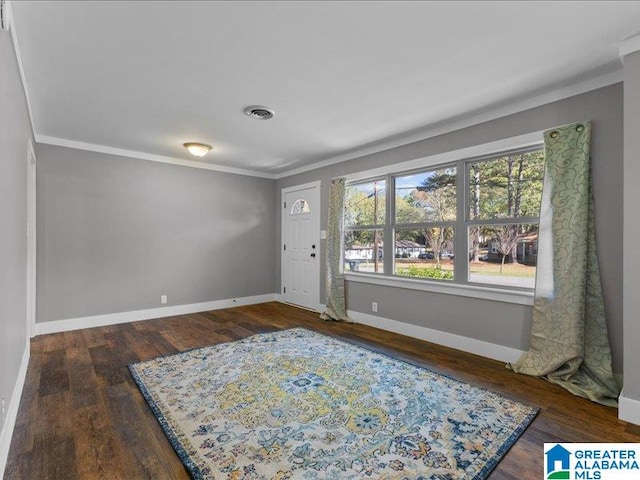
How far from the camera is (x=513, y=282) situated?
309cm

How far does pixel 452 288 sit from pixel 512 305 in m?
0.59

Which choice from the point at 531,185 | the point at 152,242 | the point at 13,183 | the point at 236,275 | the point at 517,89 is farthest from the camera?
the point at 236,275

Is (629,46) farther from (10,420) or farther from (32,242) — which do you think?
(32,242)

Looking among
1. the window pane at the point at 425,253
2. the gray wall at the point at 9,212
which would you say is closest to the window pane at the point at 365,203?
the window pane at the point at 425,253

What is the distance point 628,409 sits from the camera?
2.05 m

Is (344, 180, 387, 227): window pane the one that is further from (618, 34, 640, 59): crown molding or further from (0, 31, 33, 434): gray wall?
(0, 31, 33, 434): gray wall

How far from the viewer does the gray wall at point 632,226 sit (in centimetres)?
203

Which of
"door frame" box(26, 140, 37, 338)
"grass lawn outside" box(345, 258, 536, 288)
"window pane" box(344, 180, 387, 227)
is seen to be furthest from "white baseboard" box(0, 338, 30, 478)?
"window pane" box(344, 180, 387, 227)

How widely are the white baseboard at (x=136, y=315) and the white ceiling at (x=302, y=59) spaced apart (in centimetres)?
235

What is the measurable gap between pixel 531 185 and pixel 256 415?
303 cm

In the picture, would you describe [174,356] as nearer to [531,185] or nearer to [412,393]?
[412,393]

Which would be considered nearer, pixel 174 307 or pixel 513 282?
pixel 513 282

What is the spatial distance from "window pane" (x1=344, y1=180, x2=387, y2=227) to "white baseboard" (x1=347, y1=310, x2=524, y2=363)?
1.31 meters

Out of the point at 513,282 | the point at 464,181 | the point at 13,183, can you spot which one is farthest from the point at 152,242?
the point at 513,282
